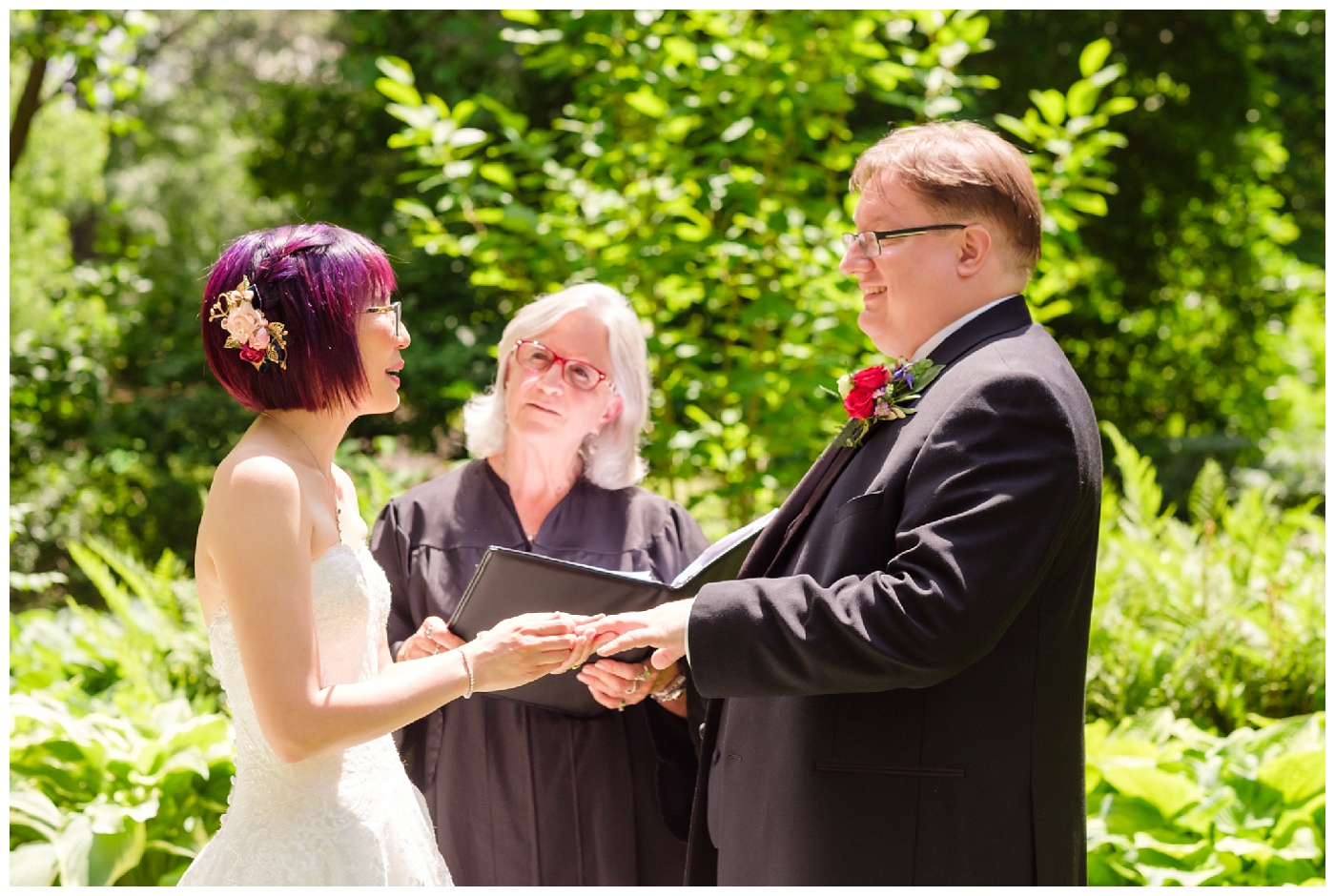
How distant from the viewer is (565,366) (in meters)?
3.16

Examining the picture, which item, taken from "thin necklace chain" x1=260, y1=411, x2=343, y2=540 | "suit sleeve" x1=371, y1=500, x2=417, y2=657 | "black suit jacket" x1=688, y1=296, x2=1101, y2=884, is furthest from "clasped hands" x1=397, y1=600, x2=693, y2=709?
"suit sleeve" x1=371, y1=500, x2=417, y2=657

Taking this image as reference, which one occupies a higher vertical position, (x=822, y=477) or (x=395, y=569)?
(x=822, y=477)

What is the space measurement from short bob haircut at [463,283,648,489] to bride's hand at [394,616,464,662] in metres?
0.62

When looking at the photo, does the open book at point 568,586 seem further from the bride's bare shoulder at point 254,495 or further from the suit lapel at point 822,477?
the bride's bare shoulder at point 254,495

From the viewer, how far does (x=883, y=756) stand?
209cm

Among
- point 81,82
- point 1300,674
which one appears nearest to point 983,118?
point 1300,674

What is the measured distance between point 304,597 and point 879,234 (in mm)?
1284

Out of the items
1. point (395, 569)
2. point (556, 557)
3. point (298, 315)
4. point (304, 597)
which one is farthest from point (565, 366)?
point (304, 597)

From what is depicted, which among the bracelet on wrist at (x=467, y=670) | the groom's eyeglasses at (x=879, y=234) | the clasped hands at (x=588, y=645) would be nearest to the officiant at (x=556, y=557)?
the clasped hands at (x=588, y=645)

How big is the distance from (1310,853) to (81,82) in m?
8.62

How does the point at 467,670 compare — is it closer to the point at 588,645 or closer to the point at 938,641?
the point at 588,645

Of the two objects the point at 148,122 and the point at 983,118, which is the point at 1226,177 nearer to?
the point at 983,118

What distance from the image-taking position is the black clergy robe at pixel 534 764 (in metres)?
2.97

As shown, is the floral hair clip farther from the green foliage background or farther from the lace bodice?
the green foliage background
